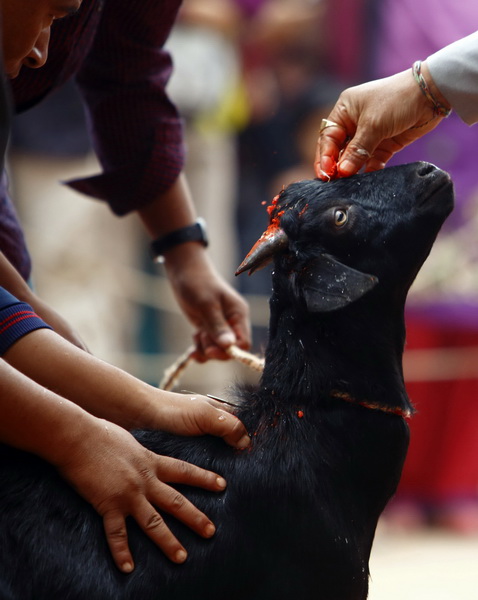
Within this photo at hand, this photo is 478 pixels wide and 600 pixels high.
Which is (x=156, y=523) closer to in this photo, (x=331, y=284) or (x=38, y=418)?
(x=38, y=418)

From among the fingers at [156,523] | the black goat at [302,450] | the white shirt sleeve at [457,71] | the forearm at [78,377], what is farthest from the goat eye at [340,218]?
the fingers at [156,523]

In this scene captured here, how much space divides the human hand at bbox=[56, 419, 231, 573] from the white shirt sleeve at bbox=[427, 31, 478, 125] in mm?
948

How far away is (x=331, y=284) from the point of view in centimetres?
188

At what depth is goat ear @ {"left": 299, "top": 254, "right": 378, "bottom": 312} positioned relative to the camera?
1.86 metres

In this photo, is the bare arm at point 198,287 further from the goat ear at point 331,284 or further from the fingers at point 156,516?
the fingers at point 156,516

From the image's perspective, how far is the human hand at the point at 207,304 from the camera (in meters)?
2.62

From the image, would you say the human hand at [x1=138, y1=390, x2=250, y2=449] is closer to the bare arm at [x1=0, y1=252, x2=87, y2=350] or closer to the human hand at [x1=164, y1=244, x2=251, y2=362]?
the bare arm at [x1=0, y1=252, x2=87, y2=350]

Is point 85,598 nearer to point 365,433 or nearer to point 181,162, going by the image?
point 365,433

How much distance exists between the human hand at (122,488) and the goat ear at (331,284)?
43cm

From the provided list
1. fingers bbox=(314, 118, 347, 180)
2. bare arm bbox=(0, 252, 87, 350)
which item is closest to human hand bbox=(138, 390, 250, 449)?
bare arm bbox=(0, 252, 87, 350)

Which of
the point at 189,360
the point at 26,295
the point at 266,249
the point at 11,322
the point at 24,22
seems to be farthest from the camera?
the point at 189,360

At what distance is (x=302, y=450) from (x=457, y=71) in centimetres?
83

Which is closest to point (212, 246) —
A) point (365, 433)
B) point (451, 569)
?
point (451, 569)

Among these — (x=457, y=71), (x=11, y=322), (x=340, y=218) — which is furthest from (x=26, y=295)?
(x=457, y=71)
